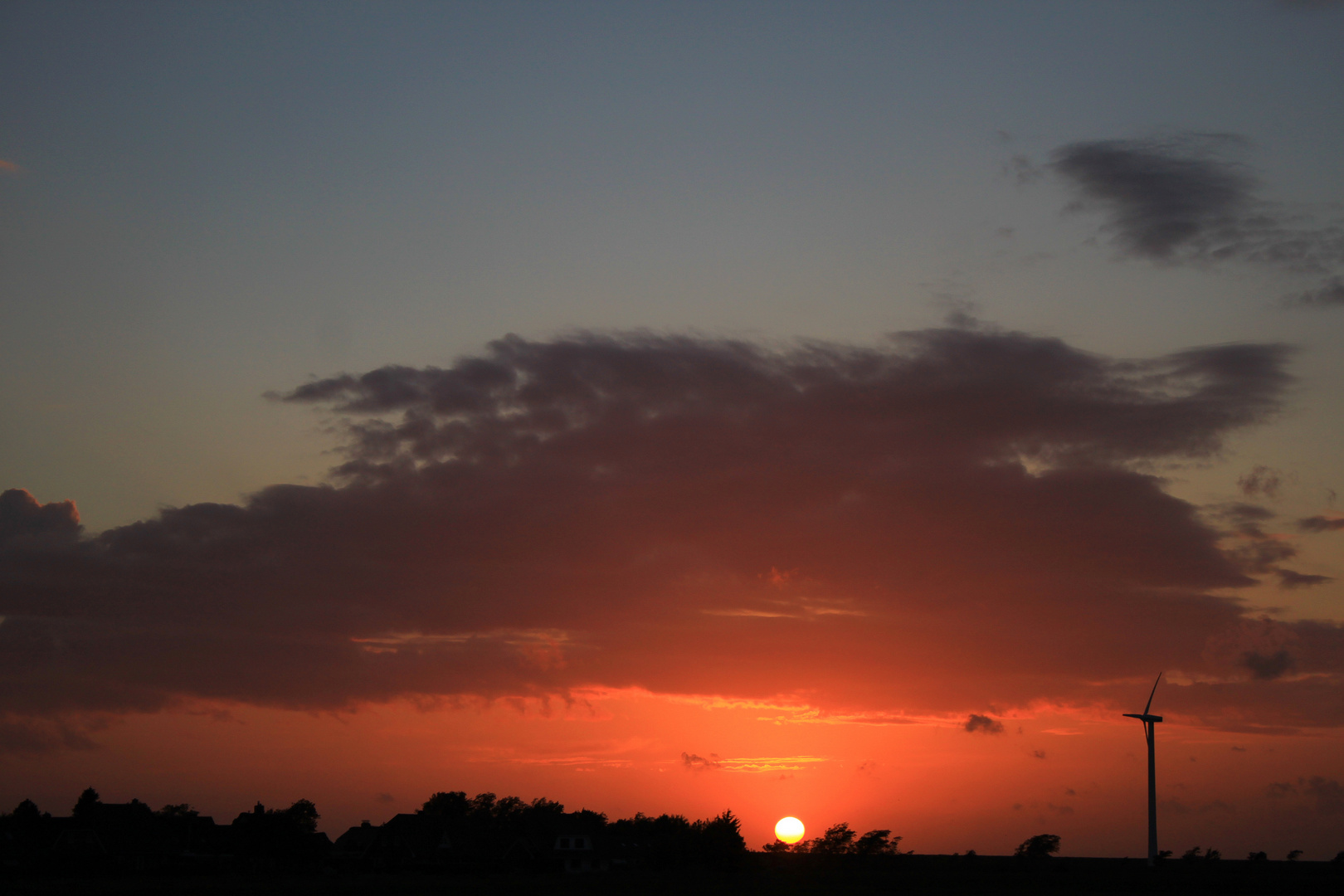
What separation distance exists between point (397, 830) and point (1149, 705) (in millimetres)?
119765

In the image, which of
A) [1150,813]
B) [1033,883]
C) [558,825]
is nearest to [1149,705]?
[1150,813]

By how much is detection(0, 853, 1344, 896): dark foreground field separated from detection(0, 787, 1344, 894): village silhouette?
34 cm

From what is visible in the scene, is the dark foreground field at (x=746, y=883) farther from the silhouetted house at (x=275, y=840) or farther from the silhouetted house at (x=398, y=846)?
the silhouetted house at (x=398, y=846)

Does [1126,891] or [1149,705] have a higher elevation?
[1149,705]

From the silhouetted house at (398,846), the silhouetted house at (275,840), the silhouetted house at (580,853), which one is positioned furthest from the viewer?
the silhouetted house at (580,853)

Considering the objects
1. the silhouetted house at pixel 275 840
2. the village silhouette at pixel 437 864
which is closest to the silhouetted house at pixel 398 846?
the village silhouette at pixel 437 864

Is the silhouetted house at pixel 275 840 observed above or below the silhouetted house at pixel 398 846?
above

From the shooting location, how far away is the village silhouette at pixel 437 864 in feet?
399

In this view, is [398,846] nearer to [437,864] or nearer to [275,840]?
[437,864]

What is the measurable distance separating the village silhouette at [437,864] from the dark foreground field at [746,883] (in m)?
0.34

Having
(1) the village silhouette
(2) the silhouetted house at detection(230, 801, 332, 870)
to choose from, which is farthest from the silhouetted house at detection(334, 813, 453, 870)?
(2) the silhouetted house at detection(230, 801, 332, 870)

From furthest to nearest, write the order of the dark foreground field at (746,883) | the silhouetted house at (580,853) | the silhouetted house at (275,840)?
1. the silhouetted house at (580,853)
2. the silhouetted house at (275,840)
3. the dark foreground field at (746,883)

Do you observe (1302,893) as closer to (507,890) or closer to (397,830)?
(507,890)

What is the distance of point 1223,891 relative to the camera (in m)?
116
